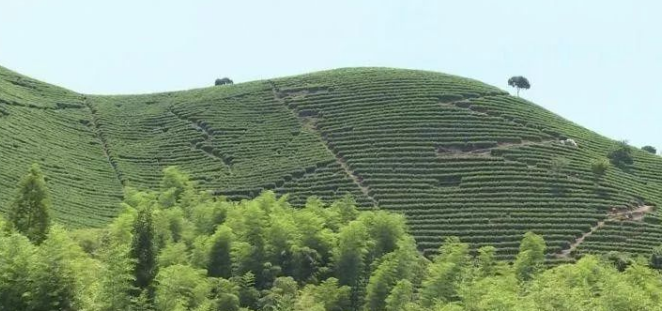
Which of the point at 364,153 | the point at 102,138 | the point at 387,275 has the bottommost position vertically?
the point at 387,275

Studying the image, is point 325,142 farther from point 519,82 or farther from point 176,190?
point 519,82

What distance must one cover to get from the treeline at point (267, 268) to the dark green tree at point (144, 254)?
0.20 ft

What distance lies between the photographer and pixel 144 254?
46.6 m

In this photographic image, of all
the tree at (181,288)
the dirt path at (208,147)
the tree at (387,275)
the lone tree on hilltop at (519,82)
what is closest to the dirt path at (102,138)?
the dirt path at (208,147)

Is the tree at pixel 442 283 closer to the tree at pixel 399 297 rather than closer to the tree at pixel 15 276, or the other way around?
the tree at pixel 399 297

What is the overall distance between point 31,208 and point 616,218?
58.8 metres

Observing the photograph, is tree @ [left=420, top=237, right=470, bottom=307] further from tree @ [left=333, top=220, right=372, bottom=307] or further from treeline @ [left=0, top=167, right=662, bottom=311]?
tree @ [left=333, top=220, right=372, bottom=307]

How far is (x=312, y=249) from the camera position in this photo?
66.3m

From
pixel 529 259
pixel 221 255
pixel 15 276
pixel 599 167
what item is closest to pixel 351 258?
pixel 221 255

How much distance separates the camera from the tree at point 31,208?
54500 millimetres

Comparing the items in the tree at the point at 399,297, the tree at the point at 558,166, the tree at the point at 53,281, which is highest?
the tree at the point at 558,166

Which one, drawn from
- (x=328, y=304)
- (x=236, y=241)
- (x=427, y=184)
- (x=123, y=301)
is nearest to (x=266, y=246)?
(x=236, y=241)

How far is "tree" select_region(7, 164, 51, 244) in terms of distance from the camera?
5450 centimetres

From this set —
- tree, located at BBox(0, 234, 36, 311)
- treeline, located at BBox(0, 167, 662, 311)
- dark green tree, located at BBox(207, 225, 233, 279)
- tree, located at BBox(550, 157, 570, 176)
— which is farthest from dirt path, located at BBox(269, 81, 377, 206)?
tree, located at BBox(0, 234, 36, 311)
